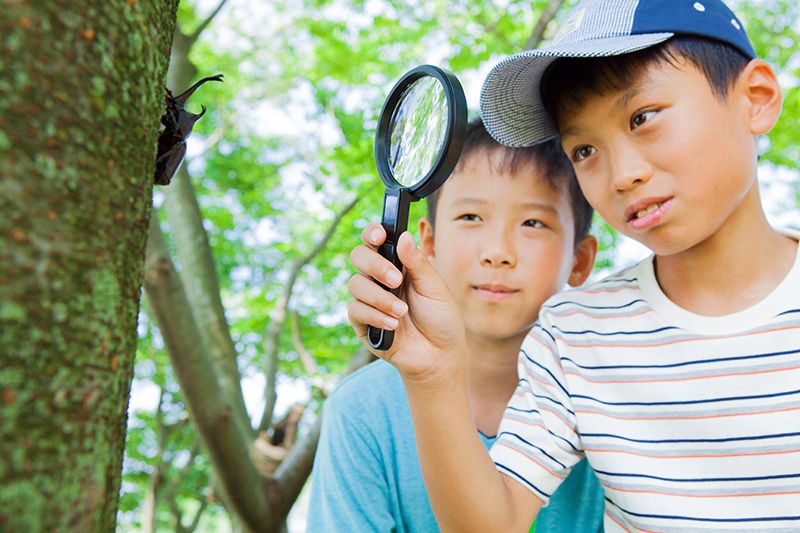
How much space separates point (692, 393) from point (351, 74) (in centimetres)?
589

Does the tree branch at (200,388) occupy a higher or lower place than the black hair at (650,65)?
lower

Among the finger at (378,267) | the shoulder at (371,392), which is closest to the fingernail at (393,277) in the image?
the finger at (378,267)

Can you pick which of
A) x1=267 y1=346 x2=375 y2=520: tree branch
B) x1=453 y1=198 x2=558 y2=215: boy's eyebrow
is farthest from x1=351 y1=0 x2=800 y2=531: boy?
x1=267 y1=346 x2=375 y2=520: tree branch

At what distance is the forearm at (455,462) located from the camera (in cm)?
165

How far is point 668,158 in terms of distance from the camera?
188 cm

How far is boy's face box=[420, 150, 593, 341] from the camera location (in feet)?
8.29

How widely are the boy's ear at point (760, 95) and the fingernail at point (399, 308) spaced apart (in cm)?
127

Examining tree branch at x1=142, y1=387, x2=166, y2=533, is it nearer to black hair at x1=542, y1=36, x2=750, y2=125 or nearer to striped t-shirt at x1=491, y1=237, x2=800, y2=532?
striped t-shirt at x1=491, y1=237, x2=800, y2=532

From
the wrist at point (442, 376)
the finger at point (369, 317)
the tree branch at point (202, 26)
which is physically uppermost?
the tree branch at point (202, 26)

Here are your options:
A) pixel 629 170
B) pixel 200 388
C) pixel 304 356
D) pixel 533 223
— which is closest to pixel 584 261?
pixel 533 223

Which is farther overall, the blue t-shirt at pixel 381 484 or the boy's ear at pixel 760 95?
the blue t-shirt at pixel 381 484

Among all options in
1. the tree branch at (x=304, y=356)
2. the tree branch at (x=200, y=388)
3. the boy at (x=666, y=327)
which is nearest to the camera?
the boy at (x=666, y=327)

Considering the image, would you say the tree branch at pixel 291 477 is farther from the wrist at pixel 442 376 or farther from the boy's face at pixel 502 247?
the wrist at pixel 442 376

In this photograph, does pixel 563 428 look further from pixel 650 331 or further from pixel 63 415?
pixel 63 415
